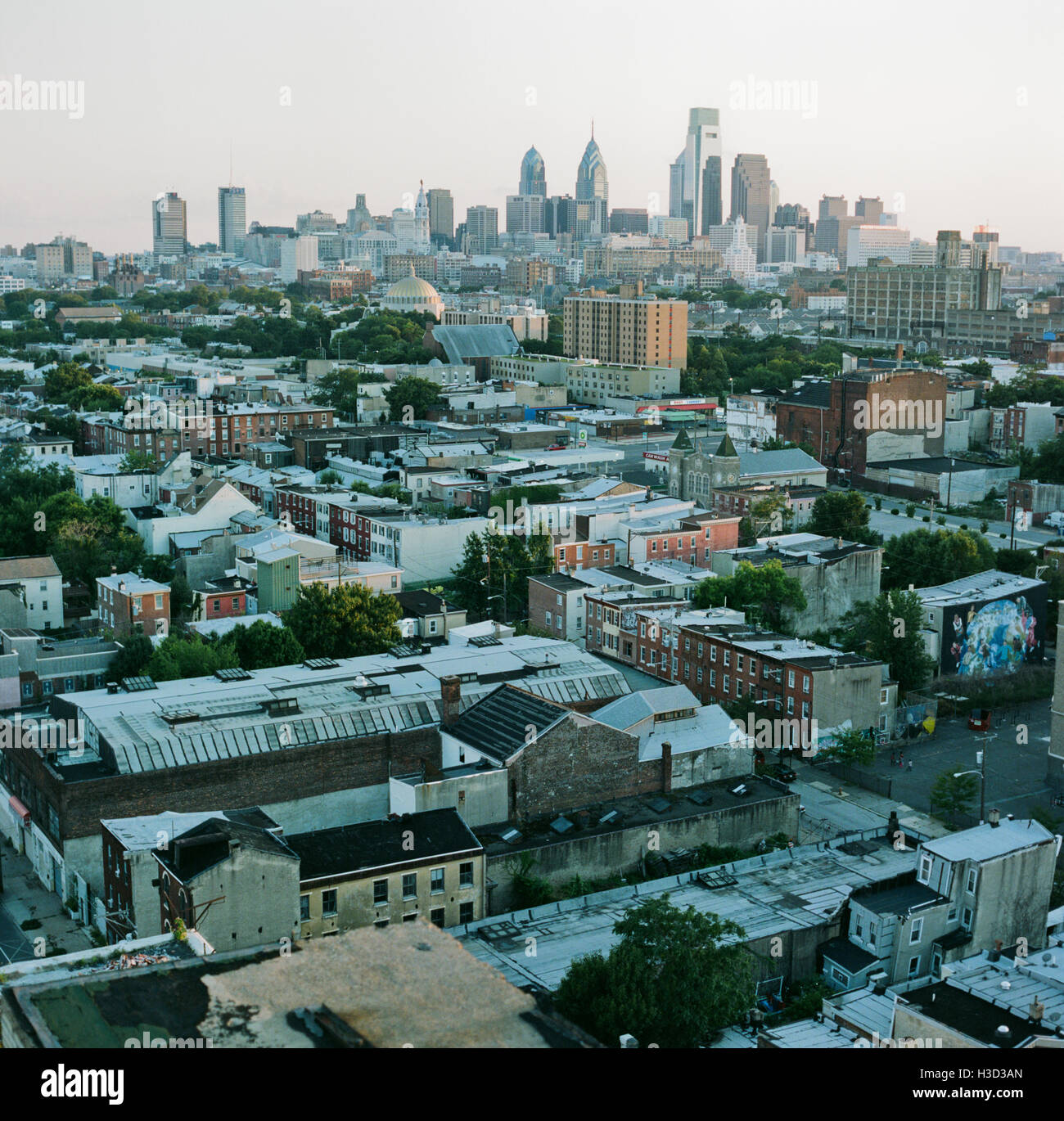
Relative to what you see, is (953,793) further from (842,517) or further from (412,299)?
(412,299)

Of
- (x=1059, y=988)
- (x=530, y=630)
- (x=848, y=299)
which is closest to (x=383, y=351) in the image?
(x=848, y=299)

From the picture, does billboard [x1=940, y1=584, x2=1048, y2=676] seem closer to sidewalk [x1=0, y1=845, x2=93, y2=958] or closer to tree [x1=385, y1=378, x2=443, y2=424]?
sidewalk [x1=0, y1=845, x2=93, y2=958]

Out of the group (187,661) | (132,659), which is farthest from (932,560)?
(132,659)

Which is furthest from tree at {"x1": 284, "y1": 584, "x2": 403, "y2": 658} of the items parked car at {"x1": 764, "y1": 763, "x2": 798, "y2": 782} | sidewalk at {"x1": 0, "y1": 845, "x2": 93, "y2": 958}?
parked car at {"x1": 764, "y1": 763, "x2": 798, "y2": 782}

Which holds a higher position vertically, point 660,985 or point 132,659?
point 132,659

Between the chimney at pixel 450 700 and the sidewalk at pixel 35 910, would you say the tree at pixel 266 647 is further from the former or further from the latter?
the sidewalk at pixel 35 910

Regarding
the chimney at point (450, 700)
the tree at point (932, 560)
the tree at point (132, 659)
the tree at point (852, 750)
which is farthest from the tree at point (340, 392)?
the chimney at point (450, 700)
